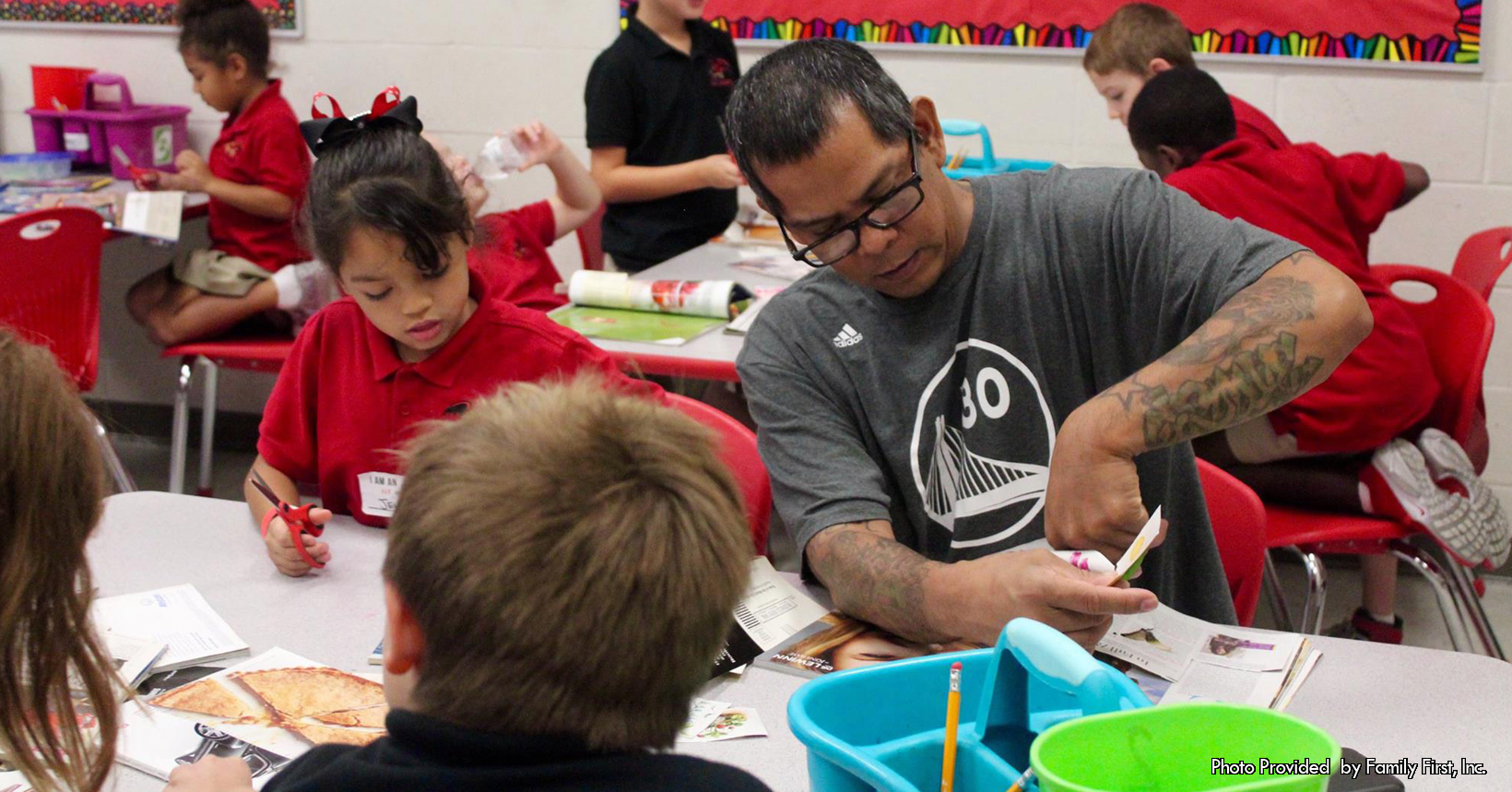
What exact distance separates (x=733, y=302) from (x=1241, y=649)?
5.25 ft

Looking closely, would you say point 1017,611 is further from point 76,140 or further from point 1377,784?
point 76,140

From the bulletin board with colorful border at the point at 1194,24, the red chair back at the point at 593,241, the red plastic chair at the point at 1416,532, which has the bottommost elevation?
the red plastic chair at the point at 1416,532

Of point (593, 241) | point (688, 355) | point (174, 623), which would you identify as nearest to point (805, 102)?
point (174, 623)

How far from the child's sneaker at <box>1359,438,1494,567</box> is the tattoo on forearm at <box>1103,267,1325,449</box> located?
119cm

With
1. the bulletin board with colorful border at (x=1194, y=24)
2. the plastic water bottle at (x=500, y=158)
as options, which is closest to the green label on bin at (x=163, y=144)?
the bulletin board with colorful border at (x=1194, y=24)

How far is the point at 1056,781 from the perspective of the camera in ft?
2.31

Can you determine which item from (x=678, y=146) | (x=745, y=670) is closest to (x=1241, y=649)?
(x=745, y=670)

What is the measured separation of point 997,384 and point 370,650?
0.76 m

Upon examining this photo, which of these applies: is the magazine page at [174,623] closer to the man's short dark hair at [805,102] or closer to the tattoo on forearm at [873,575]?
the tattoo on forearm at [873,575]

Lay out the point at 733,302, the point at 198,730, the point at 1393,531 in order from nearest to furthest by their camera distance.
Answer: the point at 198,730, the point at 1393,531, the point at 733,302

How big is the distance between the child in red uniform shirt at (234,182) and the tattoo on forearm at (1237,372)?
2.78 metres

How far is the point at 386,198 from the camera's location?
1.69 metres

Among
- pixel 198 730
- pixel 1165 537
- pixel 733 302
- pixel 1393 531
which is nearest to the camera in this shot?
pixel 198 730

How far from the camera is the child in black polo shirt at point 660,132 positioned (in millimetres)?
3365
